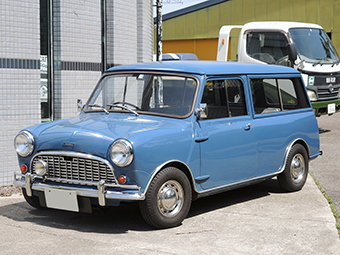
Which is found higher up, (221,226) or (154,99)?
(154,99)

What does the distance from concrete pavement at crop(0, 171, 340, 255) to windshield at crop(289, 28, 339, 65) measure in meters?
6.85

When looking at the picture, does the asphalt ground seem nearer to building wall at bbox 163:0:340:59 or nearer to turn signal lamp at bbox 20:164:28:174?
turn signal lamp at bbox 20:164:28:174

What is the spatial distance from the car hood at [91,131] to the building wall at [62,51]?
2021 mm

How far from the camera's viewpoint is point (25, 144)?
6.06 meters

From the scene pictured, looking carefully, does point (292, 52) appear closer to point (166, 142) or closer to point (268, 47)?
point (268, 47)

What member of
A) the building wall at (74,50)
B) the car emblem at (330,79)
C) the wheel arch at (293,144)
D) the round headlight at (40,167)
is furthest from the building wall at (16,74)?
the car emblem at (330,79)

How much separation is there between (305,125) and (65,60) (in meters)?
3.93

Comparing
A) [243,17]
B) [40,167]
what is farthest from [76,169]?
[243,17]

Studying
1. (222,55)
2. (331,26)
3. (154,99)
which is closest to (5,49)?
(154,99)

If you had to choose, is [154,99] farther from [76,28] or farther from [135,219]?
[76,28]

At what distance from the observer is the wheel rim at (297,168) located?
764 cm

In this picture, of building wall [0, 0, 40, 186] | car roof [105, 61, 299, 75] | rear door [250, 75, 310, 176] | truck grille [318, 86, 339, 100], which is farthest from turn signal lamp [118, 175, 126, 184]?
truck grille [318, 86, 339, 100]

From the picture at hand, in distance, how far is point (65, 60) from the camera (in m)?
9.26

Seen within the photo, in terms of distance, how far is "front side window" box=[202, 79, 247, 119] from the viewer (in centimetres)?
641
